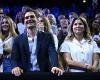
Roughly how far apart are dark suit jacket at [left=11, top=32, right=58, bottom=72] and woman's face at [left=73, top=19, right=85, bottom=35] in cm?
52

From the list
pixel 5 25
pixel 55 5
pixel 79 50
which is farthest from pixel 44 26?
pixel 55 5

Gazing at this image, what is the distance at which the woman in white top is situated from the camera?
10.5 ft

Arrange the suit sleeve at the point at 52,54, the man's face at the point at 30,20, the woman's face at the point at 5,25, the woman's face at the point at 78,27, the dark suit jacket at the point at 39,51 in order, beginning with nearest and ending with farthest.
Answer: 1. the suit sleeve at the point at 52,54
2. the dark suit jacket at the point at 39,51
3. the man's face at the point at 30,20
4. the woman's face at the point at 78,27
5. the woman's face at the point at 5,25

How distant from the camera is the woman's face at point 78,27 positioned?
132 inches

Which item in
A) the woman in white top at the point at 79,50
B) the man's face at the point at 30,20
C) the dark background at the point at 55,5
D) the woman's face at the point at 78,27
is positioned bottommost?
the woman in white top at the point at 79,50

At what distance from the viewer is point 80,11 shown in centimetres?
553

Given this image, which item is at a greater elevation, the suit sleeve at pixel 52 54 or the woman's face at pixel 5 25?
the woman's face at pixel 5 25

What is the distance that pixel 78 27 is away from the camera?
336 cm

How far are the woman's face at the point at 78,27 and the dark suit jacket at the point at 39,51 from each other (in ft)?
1.71

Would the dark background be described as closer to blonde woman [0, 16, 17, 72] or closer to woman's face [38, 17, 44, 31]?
woman's face [38, 17, 44, 31]

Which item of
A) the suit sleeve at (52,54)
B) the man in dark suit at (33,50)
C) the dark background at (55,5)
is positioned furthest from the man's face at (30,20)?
the dark background at (55,5)

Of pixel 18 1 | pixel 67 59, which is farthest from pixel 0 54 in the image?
pixel 18 1

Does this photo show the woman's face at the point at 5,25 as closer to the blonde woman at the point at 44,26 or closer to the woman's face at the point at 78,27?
the blonde woman at the point at 44,26

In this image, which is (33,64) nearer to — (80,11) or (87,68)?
(87,68)
